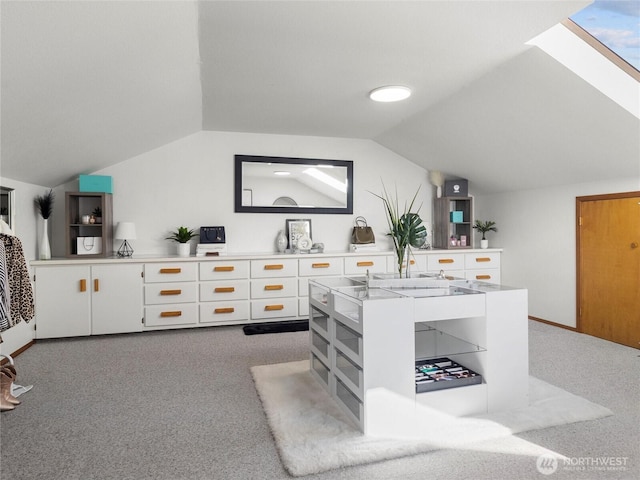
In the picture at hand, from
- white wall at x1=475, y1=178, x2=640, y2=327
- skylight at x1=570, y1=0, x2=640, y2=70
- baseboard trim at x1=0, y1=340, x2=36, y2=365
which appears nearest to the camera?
skylight at x1=570, y1=0, x2=640, y2=70

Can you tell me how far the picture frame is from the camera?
4.91 meters

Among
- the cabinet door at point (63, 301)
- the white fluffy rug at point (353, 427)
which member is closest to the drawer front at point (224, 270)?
the cabinet door at point (63, 301)

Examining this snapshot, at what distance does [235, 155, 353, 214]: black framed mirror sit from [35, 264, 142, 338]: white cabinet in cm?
152

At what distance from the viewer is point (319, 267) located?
14.9 ft

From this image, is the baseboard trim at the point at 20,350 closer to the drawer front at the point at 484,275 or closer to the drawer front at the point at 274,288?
the drawer front at the point at 274,288

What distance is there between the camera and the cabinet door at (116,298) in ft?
12.9

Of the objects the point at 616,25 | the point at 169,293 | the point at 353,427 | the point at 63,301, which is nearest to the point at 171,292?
the point at 169,293

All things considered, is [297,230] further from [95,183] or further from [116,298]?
[95,183]

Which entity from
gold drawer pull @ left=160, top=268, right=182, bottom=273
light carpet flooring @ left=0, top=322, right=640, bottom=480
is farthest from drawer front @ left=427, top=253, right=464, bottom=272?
gold drawer pull @ left=160, top=268, right=182, bottom=273

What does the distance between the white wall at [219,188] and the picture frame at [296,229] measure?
0.25 feet

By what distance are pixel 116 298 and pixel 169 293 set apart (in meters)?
0.50

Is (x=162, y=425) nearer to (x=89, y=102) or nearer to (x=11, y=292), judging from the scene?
(x=11, y=292)

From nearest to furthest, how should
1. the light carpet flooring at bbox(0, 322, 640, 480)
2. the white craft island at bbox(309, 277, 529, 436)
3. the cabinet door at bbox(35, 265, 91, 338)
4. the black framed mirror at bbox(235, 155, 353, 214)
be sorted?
1. the light carpet flooring at bbox(0, 322, 640, 480)
2. the white craft island at bbox(309, 277, 529, 436)
3. the cabinet door at bbox(35, 265, 91, 338)
4. the black framed mirror at bbox(235, 155, 353, 214)

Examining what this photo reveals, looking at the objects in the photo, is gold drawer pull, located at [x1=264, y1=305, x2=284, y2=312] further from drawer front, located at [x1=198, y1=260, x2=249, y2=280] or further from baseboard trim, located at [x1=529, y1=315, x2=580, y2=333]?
baseboard trim, located at [x1=529, y1=315, x2=580, y2=333]
